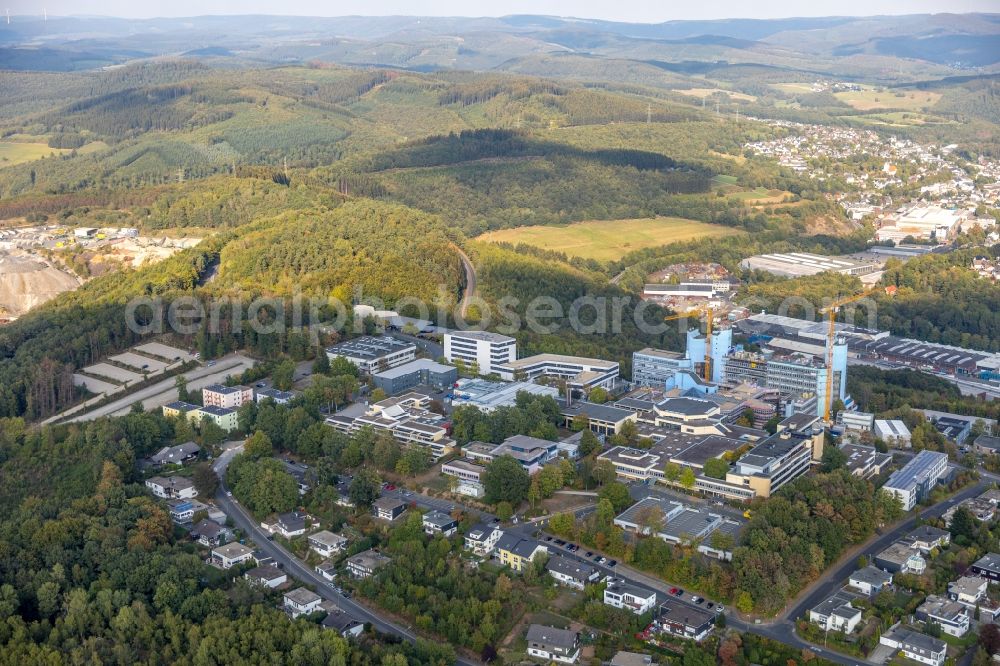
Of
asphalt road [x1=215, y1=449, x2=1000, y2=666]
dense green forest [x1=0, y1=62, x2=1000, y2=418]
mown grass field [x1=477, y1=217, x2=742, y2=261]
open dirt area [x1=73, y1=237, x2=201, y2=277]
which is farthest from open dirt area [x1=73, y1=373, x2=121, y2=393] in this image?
mown grass field [x1=477, y1=217, x2=742, y2=261]

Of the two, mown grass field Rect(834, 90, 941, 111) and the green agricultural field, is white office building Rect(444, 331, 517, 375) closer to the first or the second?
the green agricultural field

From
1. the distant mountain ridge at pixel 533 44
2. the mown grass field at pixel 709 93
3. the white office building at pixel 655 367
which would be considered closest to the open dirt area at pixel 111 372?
the white office building at pixel 655 367

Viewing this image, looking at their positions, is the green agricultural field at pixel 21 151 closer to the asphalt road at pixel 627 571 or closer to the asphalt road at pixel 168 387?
the asphalt road at pixel 168 387

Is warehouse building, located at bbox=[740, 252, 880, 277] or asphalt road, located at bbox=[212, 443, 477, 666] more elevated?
asphalt road, located at bbox=[212, 443, 477, 666]

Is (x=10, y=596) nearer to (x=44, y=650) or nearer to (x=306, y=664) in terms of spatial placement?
(x=44, y=650)

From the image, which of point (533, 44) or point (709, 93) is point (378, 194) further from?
point (533, 44)
